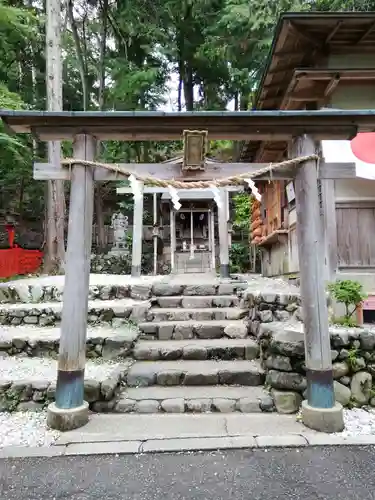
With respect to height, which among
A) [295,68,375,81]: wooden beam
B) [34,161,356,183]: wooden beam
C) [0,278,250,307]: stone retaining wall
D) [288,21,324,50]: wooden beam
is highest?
[288,21,324,50]: wooden beam

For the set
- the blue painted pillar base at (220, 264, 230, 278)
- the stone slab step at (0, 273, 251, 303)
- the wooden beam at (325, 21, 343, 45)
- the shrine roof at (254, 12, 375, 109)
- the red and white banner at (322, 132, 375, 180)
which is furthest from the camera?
the blue painted pillar base at (220, 264, 230, 278)

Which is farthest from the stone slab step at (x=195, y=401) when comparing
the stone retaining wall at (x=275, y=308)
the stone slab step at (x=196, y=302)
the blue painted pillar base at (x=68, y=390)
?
the stone slab step at (x=196, y=302)

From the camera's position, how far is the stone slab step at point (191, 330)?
578 centimetres

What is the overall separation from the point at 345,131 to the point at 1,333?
6.21m

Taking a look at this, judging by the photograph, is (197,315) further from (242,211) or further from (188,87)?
(188,87)

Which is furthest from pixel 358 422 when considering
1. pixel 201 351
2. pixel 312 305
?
pixel 201 351

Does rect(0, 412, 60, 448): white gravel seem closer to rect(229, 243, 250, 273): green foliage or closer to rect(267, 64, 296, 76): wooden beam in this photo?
rect(267, 64, 296, 76): wooden beam

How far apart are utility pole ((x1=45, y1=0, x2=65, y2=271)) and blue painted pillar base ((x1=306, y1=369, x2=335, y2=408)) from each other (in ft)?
30.0

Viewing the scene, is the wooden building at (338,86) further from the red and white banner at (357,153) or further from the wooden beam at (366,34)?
the red and white banner at (357,153)

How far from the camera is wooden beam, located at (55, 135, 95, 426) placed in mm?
3611

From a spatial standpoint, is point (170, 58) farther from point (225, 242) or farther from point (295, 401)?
point (295, 401)

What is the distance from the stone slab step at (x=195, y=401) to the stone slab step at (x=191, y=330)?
5.13 feet

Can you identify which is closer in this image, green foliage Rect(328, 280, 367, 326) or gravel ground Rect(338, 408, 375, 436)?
gravel ground Rect(338, 408, 375, 436)

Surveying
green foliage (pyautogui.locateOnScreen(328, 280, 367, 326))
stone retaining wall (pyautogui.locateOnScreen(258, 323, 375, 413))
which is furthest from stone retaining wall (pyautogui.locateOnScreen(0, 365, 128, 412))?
green foliage (pyautogui.locateOnScreen(328, 280, 367, 326))
